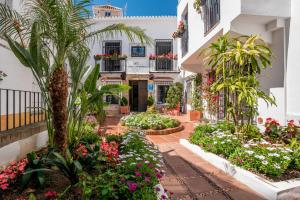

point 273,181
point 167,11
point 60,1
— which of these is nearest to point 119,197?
point 273,181

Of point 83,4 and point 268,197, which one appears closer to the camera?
point 268,197

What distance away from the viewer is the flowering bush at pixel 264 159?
4391 mm

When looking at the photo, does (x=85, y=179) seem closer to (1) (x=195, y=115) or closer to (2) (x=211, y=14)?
(2) (x=211, y=14)

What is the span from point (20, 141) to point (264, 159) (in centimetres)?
495

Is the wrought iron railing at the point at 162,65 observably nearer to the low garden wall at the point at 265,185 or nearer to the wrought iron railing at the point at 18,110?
the wrought iron railing at the point at 18,110

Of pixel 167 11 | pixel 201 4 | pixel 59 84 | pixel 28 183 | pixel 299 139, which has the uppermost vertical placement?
pixel 167 11

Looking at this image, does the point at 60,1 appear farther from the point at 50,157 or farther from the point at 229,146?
the point at 229,146

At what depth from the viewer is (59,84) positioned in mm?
4645

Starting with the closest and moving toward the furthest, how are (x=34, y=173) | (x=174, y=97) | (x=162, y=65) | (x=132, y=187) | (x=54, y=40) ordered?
(x=132, y=187), (x=34, y=173), (x=54, y=40), (x=174, y=97), (x=162, y=65)

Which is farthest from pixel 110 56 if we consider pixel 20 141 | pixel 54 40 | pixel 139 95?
pixel 20 141

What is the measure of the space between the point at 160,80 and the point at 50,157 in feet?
58.7

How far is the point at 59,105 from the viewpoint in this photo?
464cm

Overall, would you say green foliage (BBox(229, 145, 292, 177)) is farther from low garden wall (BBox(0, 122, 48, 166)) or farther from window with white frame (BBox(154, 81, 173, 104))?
window with white frame (BBox(154, 81, 173, 104))

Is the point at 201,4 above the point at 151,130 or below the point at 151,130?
above
